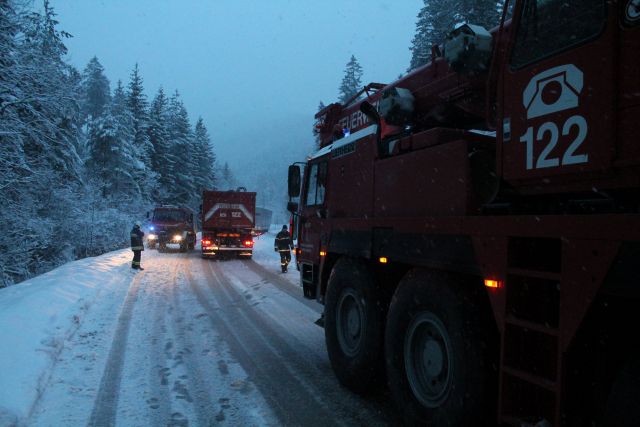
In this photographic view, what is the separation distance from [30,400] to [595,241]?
4908mm

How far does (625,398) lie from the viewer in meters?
2.23

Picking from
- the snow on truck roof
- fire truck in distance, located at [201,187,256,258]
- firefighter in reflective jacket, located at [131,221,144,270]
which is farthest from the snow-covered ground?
fire truck in distance, located at [201,187,256,258]

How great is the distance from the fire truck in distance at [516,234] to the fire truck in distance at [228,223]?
17.9m

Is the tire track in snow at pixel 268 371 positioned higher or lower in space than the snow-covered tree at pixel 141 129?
lower

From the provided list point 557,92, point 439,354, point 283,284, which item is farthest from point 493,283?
point 283,284

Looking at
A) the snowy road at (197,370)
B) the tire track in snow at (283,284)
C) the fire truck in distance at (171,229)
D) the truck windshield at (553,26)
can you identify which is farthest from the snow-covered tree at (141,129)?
the truck windshield at (553,26)

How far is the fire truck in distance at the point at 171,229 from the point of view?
26016 mm

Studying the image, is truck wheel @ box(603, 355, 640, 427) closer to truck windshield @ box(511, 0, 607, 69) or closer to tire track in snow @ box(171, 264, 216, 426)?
truck windshield @ box(511, 0, 607, 69)

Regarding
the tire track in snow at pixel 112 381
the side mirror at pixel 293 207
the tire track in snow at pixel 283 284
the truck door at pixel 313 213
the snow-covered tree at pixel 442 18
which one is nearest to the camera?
the tire track in snow at pixel 112 381

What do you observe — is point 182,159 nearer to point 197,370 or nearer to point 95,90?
point 95,90

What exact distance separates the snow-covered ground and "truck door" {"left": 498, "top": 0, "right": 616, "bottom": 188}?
10.6 feet

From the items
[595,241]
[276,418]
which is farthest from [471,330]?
[276,418]

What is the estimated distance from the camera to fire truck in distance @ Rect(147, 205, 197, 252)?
85.4 ft

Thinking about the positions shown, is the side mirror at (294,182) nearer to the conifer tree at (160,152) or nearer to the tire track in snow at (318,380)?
the tire track in snow at (318,380)
